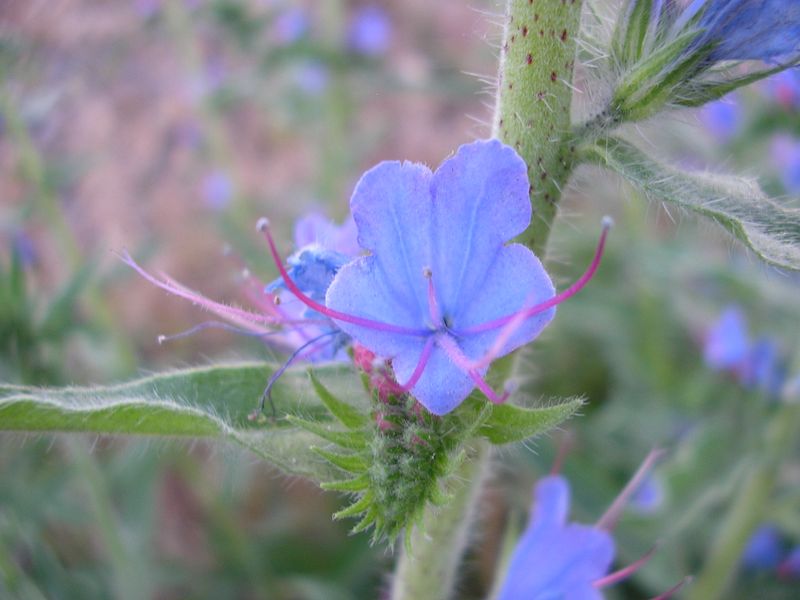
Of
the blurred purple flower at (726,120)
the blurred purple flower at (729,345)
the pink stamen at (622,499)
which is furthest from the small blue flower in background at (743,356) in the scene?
the pink stamen at (622,499)

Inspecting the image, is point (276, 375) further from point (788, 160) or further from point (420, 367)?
point (788, 160)

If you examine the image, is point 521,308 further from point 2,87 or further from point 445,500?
point 2,87

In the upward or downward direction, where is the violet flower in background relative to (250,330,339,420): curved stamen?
downward

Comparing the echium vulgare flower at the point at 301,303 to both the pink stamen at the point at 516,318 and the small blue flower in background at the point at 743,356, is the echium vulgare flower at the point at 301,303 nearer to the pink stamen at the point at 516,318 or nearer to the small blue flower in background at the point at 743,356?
the pink stamen at the point at 516,318

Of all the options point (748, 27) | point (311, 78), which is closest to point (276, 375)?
point (748, 27)

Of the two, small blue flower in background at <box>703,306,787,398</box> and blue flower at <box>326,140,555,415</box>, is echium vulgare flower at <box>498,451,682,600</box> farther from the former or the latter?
small blue flower in background at <box>703,306,787,398</box>

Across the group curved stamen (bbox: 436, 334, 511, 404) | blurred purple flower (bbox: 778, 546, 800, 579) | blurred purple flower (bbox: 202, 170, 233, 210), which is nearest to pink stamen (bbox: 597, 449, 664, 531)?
curved stamen (bbox: 436, 334, 511, 404)
